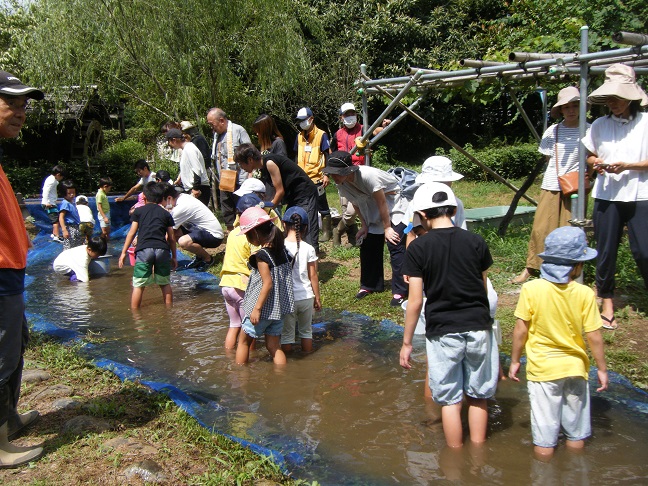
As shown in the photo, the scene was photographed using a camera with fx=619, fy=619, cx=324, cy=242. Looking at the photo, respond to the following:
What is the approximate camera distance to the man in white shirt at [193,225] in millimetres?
8555

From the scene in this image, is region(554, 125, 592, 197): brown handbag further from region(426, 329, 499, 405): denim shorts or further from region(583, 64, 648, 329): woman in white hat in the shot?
region(426, 329, 499, 405): denim shorts

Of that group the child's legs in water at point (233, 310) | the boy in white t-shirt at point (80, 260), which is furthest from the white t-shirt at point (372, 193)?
the boy in white t-shirt at point (80, 260)

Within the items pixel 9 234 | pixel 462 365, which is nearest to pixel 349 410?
pixel 462 365

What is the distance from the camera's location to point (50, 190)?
478 inches

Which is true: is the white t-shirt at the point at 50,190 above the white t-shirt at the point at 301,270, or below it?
above

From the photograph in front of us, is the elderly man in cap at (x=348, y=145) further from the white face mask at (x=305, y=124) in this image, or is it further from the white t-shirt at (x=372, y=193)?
the white t-shirt at (x=372, y=193)

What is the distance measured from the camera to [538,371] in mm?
3525

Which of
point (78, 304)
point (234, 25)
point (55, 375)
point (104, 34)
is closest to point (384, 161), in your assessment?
point (234, 25)

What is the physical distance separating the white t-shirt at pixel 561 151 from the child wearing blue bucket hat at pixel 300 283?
2.74m

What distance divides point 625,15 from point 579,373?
8556mm

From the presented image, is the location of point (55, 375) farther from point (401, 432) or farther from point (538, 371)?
point (538, 371)

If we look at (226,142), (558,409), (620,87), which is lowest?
(558,409)

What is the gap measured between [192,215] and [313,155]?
6.24 feet

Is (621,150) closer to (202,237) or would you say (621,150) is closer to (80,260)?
(202,237)
